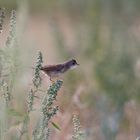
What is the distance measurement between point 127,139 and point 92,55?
214cm

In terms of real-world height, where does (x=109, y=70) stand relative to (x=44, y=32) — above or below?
below

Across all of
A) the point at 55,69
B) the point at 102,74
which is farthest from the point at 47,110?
the point at 102,74

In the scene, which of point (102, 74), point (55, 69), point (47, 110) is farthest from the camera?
point (102, 74)

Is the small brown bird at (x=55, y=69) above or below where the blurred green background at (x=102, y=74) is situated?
below

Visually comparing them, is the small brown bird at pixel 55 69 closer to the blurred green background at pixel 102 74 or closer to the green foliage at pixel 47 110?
the green foliage at pixel 47 110

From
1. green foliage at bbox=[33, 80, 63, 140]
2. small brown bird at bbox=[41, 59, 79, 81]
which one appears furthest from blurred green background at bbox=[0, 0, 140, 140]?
green foliage at bbox=[33, 80, 63, 140]

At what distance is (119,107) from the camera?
496 centimetres

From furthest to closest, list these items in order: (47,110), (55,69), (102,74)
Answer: (102,74)
(55,69)
(47,110)

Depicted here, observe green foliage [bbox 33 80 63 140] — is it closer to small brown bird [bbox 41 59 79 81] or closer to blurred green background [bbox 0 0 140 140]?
small brown bird [bbox 41 59 79 81]

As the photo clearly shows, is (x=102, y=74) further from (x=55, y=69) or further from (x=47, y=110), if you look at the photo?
(x=47, y=110)

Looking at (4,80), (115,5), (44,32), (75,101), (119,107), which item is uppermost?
(44,32)

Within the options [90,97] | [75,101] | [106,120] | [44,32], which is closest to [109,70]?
[90,97]

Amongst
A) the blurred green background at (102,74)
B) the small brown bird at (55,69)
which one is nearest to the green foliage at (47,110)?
the small brown bird at (55,69)

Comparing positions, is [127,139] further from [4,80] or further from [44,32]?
[44,32]
